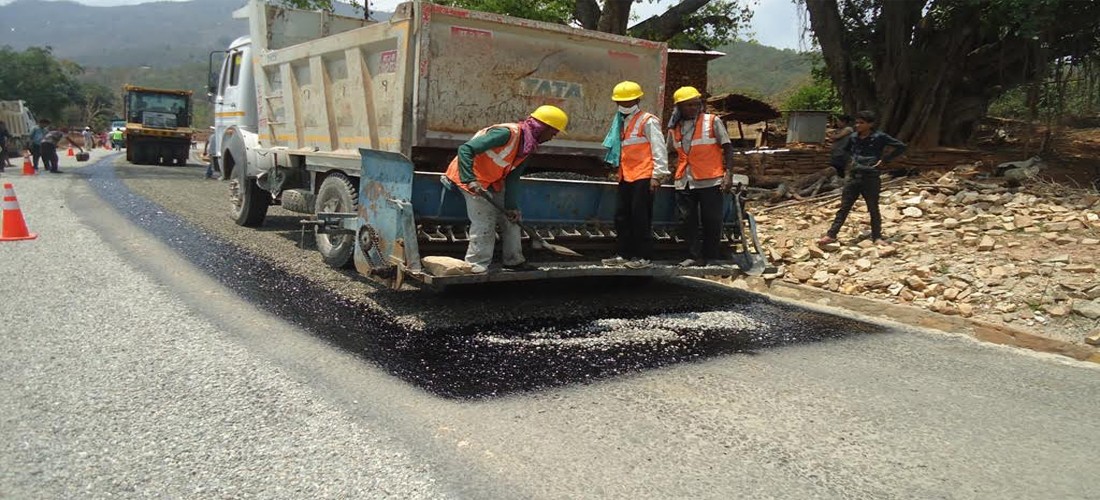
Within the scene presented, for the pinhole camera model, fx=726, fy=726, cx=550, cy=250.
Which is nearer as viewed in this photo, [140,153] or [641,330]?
[641,330]

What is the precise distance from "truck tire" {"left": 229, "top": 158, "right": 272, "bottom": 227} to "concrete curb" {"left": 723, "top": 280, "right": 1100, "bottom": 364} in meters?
5.39

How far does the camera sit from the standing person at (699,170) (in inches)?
214

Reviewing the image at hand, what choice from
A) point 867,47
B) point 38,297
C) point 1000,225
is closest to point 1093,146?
point 867,47

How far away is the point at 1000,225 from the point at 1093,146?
15.4ft

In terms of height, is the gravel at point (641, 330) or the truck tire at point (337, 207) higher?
the truck tire at point (337, 207)

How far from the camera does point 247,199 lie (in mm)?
8148

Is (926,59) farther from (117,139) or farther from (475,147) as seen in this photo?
(117,139)

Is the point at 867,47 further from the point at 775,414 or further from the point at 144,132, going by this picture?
the point at 144,132

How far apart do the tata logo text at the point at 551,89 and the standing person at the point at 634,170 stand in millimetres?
698

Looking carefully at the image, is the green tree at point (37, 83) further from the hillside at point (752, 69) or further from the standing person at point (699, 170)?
the standing person at point (699, 170)

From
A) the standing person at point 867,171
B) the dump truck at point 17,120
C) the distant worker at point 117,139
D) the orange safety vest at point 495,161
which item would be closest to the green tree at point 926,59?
the standing person at point 867,171

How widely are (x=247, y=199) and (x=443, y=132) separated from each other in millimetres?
3878

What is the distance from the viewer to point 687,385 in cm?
371

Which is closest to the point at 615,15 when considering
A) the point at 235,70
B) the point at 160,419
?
the point at 235,70
